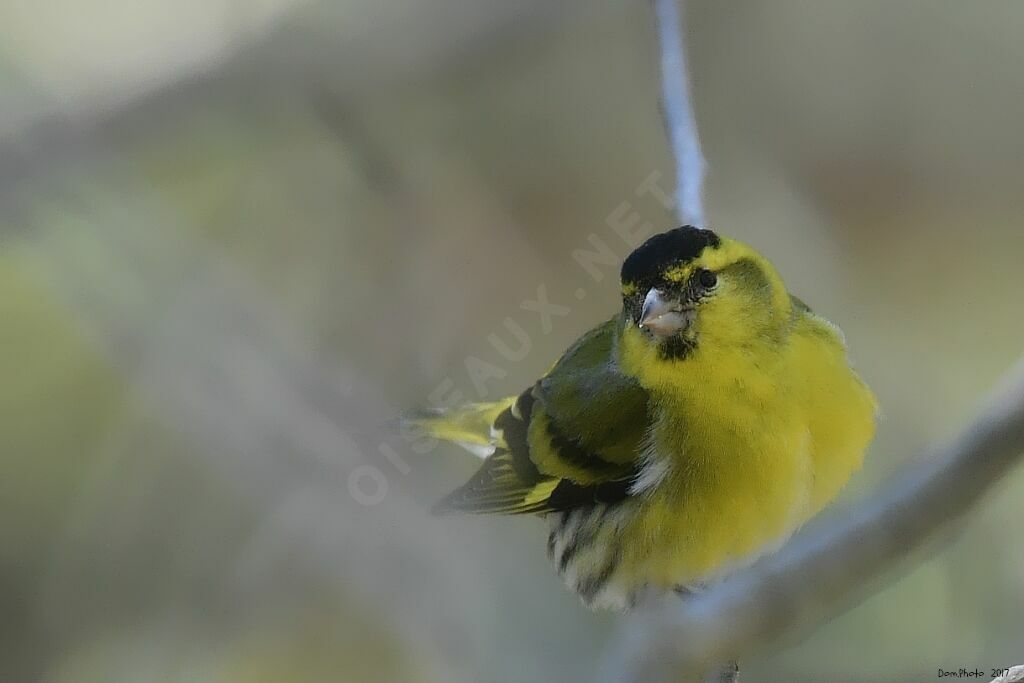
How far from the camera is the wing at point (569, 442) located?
0.82 m

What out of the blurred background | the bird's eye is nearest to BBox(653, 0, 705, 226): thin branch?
the blurred background

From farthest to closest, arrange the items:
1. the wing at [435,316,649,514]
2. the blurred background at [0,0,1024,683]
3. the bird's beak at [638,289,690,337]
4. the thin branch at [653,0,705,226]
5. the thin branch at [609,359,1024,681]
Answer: the blurred background at [0,0,1024,683]
the thin branch at [653,0,705,226]
the wing at [435,316,649,514]
the bird's beak at [638,289,690,337]
the thin branch at [609,359,1024,681]

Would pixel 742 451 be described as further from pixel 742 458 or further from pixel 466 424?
pixel 466 424

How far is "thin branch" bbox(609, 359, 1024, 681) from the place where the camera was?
0.37m

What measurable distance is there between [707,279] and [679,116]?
1.46 feet

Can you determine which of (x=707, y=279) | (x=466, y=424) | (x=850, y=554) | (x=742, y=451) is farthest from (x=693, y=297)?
(x=466, y=424)

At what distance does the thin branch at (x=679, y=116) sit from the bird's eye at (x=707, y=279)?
10.1 inches

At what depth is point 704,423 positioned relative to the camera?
749 millimetres

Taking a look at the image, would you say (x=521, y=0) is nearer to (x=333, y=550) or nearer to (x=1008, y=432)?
(x=333, y=550)

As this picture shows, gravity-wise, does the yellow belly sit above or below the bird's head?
below

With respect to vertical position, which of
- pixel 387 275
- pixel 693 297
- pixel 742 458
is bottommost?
pixel 742 458

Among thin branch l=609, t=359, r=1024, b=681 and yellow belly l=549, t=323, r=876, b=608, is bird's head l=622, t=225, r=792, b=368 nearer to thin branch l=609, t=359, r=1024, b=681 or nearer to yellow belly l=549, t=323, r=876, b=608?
yellow belly l=549, t=323, r=876, b=608

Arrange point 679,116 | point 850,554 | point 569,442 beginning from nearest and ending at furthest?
point 850,554
point 569,442
point 679,116

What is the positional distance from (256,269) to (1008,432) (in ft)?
4.04
